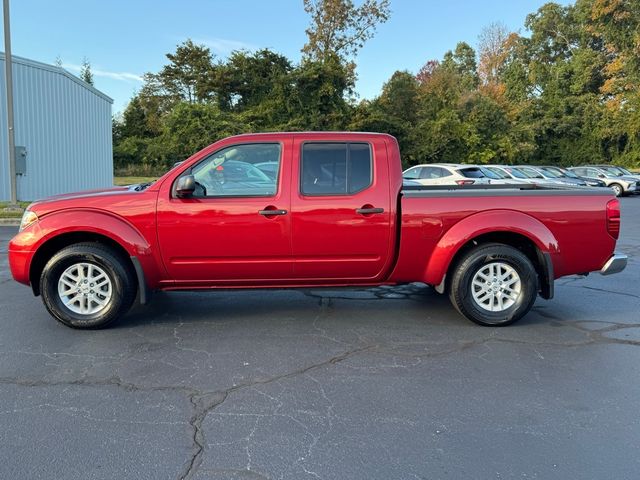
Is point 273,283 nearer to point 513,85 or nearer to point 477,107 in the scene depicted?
point 477,107

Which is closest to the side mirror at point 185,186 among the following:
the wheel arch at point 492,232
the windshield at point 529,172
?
the wheel arch at point 492,232

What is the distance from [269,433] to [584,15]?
55343 mm

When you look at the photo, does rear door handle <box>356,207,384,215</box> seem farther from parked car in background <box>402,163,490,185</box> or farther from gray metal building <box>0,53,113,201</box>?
gray metal building <box>0,53,113,201</box>

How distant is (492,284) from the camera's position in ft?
16.5

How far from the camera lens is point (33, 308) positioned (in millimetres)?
5727

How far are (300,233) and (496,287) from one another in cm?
197

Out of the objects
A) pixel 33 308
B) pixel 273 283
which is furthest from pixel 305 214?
pixel 33 308

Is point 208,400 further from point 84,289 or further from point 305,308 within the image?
point 305,308

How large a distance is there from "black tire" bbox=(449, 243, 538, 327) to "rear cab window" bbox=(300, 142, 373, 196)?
4.11ft

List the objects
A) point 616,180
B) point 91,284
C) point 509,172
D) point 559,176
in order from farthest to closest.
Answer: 1. point 616,180
2. point 559,176
3. point 509,172
4. point 91,284

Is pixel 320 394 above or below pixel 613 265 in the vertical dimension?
below

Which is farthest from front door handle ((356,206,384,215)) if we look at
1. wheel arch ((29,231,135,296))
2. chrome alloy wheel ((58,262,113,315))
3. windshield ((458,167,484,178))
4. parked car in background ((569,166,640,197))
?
parked car in background ((569,166,640,197))

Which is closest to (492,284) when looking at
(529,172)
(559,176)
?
(529,172)

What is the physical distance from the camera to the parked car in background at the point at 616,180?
26.1 metres
